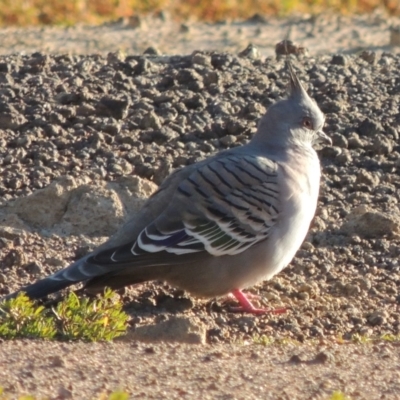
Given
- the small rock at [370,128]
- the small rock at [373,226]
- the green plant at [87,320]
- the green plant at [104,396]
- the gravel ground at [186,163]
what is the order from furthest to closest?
the small rock at [370,128], the small rock at [373,226], the green plant at [87,320], the gravel ground at [186,163], the green plant at [104,396]

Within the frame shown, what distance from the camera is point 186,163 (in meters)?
8.82

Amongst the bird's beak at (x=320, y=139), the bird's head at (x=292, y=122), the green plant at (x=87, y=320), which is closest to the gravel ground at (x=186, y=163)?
the green plant at (x=87, y=320)

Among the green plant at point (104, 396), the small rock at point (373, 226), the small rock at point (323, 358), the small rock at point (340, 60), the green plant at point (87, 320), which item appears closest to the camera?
the green plant at point (104, 396)

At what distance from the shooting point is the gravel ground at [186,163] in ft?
20.3

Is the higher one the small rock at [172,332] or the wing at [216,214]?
the wing at [216,214]

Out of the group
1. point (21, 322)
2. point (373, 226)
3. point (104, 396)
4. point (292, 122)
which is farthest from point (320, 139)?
point (104, 396)

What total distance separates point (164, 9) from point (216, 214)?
29.7ft

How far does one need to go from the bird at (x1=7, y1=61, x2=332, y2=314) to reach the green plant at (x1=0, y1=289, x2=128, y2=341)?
38 cm

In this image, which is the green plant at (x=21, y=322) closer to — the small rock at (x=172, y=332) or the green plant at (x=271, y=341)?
the small rock at (x=172, y=332)

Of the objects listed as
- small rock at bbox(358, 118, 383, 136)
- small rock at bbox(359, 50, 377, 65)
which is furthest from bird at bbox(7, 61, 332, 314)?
small rock at bbox(359, 50, 377, 65)

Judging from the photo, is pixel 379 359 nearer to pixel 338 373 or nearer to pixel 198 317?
pixel 338 373

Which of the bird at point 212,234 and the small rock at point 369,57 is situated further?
the small rock at point 369,57

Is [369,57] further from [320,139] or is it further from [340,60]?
[320,139]

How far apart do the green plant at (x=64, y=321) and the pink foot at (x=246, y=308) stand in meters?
1.01
